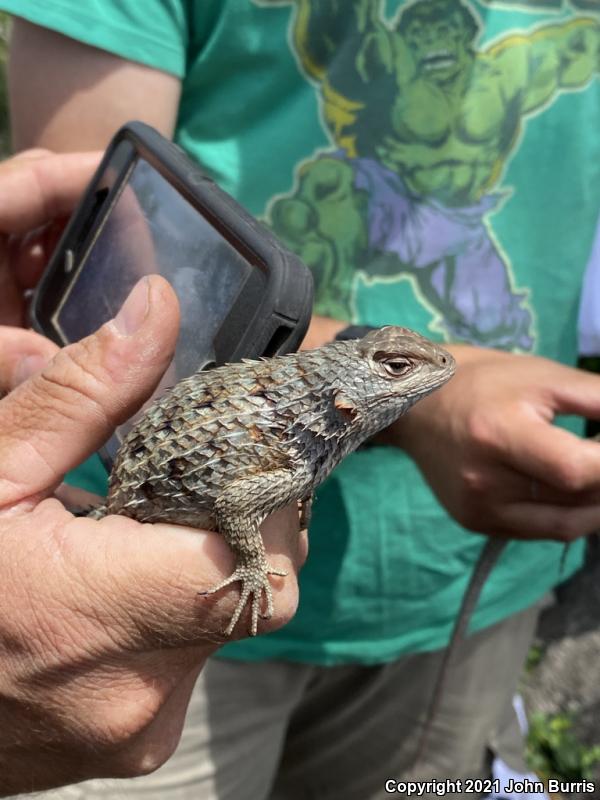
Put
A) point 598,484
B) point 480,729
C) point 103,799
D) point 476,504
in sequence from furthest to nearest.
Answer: point 480,729 → point 103,799 → point 476,504 → point 598,484

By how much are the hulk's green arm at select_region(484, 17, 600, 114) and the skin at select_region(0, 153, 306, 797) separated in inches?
58.6

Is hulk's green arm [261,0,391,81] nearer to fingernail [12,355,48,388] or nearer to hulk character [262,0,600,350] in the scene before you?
hulk character [262,0,600,350]

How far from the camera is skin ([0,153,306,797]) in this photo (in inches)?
60.5

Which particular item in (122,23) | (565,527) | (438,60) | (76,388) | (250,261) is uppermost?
(438,60)

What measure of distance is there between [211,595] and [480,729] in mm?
2261

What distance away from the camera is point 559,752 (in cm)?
421

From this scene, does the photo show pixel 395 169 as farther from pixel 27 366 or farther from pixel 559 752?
pixel 559 752

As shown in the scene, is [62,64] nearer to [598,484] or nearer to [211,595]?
[211,595]

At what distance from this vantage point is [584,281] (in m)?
2.67

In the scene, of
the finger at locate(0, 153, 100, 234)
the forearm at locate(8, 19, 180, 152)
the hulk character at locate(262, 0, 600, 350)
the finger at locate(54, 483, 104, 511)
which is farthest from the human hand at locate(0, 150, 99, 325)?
the finger at locate(54, 483, 104, 511)

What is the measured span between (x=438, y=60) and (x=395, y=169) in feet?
1.14

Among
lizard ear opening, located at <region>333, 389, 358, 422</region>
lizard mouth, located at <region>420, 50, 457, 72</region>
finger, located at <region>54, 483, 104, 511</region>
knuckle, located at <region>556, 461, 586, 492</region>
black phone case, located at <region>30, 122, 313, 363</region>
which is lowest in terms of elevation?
finger, located at <region>54, 483, 104, 511</region>

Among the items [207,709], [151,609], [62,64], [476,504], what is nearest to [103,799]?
[207,709]

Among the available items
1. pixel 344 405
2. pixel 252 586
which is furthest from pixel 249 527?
pixel 344 405
